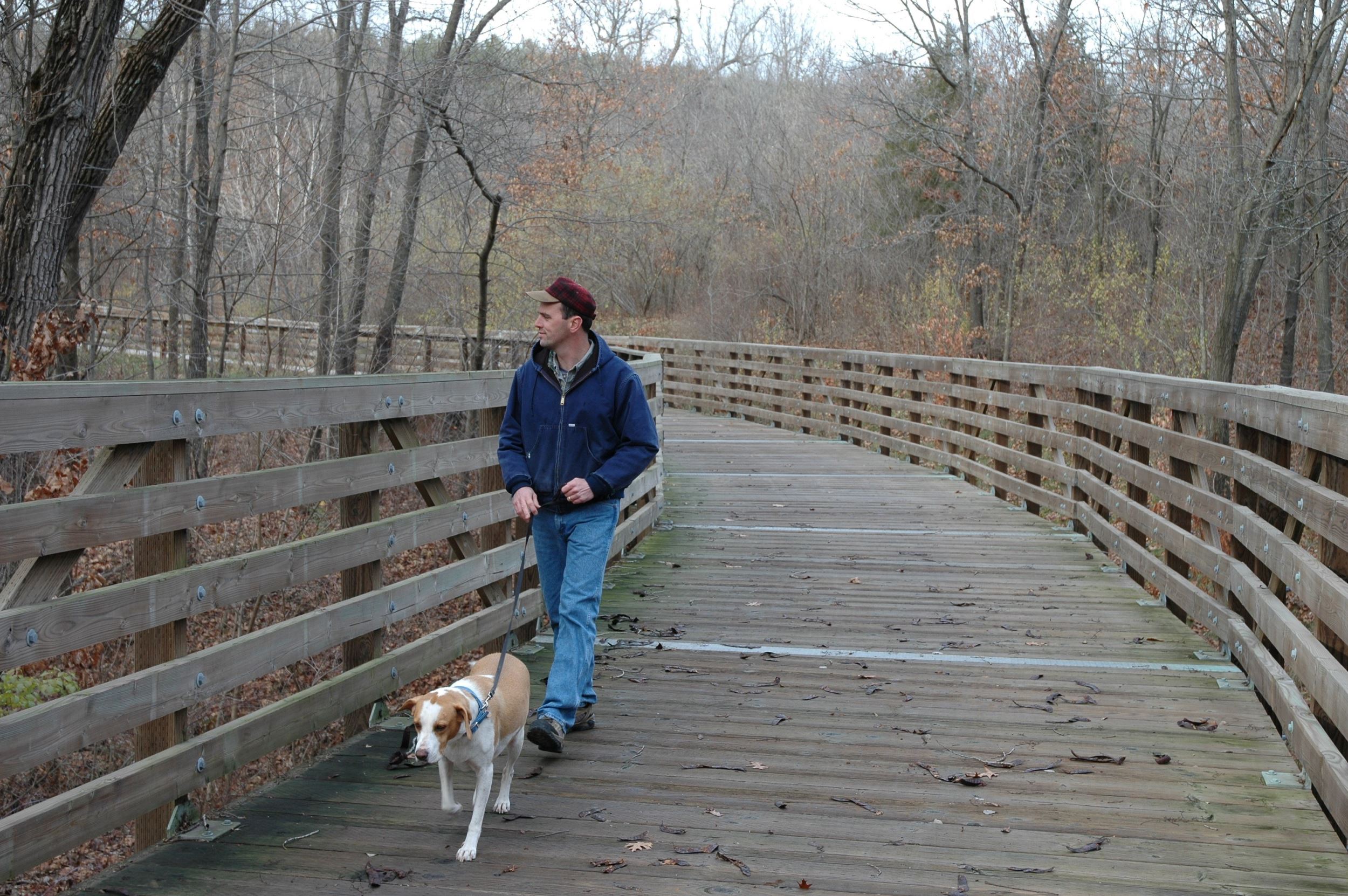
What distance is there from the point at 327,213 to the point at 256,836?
12.6 metres

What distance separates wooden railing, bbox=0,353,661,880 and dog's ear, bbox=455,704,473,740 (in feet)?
2.69

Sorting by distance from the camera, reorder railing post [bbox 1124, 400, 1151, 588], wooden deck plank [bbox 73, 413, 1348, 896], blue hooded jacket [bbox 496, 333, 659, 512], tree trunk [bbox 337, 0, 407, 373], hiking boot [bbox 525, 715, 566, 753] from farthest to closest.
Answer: tree trunk [bbox 337, 0, 407, 373] < railing post [bbox 1124, 400, 1151, 588] < blue hooded jacket [bbox 496, 333, 659, 512] < hiking boot [bbox 525, 715, 566, 753] < wooden deck plank [bbox 73, 413, 1348, 896]

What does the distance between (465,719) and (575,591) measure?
4.18ft

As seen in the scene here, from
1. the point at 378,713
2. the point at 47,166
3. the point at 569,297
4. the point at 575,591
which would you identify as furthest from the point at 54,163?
the point at 575,591

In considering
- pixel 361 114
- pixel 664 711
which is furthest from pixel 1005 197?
A: pixel 664 711

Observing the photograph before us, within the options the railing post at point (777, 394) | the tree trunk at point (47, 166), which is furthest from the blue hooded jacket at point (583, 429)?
A: the railing post at point (777, 394)

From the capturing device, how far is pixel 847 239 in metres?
29.1

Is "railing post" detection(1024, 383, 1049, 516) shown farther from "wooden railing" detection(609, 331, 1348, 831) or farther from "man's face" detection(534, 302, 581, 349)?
"man's face" detection(534, 302, 581, 349)

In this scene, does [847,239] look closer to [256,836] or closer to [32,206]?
[32,206]

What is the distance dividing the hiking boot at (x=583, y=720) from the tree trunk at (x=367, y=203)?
35.7ft

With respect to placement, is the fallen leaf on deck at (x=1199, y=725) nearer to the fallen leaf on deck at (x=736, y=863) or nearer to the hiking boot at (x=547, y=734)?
the fallen leaf on deck at (x=736, y=863)

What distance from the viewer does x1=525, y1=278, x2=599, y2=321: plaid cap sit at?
16.8 ft

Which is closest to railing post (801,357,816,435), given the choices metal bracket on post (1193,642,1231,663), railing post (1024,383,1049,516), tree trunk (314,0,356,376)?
tree trunk (314,0,356,376)

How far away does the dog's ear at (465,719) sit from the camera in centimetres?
407
